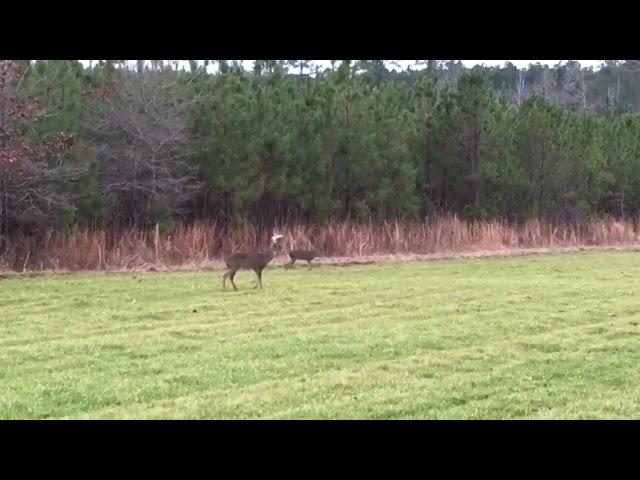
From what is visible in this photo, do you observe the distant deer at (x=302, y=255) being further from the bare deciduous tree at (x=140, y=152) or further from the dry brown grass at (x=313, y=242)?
the bare deciduous tree at (x=140, y=152)

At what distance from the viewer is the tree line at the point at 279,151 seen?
65.3ft

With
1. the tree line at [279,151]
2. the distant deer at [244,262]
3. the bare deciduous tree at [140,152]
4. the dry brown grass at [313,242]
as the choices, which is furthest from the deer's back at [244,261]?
the bare deciduous tree at [140,152]

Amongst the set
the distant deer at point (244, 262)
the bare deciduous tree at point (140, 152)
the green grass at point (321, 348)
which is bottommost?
the green grass at point (321, 348)

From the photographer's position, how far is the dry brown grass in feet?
61.5

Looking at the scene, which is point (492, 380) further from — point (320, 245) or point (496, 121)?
point (496, 121)

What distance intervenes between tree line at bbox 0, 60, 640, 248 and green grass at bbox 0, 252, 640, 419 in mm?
4925

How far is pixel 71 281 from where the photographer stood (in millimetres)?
15820

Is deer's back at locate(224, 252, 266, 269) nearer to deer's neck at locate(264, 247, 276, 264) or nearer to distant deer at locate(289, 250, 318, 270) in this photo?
deer's neck at locate(264, 247, 276, 264)

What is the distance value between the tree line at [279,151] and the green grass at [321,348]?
16.2 feet

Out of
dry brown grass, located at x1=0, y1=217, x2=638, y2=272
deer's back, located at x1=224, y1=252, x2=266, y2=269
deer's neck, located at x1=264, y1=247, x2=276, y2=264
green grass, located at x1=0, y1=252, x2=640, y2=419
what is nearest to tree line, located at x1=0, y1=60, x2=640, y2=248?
dry brown grass, located at x1=0, y1=217, x2=638, y2=272

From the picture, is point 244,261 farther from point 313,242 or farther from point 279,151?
point 279,151

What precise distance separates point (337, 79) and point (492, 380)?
19.0 metres

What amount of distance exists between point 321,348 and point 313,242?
13.2m
